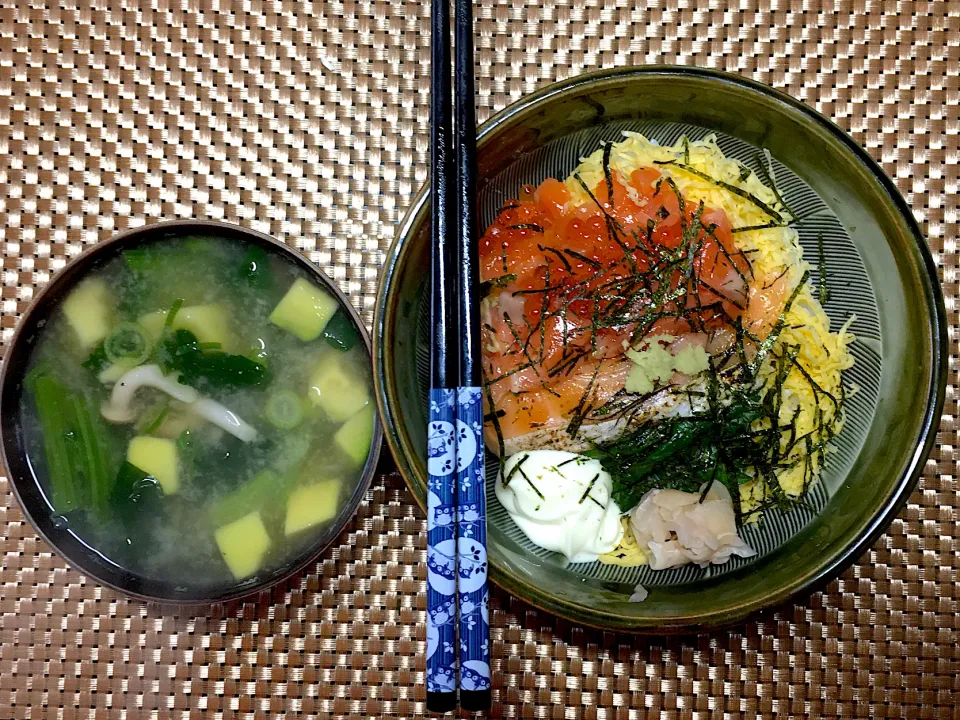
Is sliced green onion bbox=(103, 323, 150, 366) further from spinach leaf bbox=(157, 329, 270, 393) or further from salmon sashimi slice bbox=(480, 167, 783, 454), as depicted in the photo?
salmon sashimi slice bbox=(480, 167, 783, 454)

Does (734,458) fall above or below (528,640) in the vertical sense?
above

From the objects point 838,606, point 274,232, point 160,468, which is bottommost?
point 838,606

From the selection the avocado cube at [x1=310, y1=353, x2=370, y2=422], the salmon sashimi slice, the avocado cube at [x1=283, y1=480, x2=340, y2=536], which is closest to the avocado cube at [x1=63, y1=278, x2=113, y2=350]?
the avocado cube at [x1=310, y1=353, x2=370, y2=422]

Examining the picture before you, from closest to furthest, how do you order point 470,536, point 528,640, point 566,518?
point 470,536 < point 566,518 < point 528,640

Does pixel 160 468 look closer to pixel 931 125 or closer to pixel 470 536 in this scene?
pixel 470 536

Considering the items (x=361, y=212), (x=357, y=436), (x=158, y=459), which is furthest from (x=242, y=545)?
(x=361, y=212)

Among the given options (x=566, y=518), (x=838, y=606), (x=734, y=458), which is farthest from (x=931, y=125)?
(x=566, y=518)
